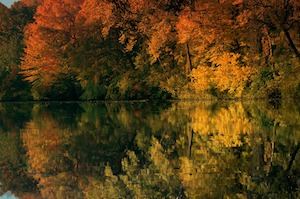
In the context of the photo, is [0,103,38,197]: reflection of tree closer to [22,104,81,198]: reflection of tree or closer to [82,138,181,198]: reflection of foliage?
[22,104,81,198]: reflection of tree

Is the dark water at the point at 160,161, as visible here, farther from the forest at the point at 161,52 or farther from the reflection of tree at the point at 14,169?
the forest at the point at 161,52

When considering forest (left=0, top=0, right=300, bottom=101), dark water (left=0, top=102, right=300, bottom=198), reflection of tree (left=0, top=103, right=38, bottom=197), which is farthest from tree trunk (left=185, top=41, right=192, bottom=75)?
reflection of tree (left=0, top=103, right=38, bottom=197)

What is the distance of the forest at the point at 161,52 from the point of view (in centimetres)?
3033

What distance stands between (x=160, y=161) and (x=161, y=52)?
2830 centimetres

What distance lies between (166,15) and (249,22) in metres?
7.60

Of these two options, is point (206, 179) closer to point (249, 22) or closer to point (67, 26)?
point (249, 22)

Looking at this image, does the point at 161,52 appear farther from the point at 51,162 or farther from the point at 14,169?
the point at 14,169

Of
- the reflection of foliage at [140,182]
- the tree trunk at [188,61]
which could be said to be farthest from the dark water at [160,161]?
the tree trunk at [188,61]

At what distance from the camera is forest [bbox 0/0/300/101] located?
1194 inches

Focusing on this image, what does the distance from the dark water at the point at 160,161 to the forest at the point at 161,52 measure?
1430 centimetres

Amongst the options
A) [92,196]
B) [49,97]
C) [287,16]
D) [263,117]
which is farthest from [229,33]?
[92,196]

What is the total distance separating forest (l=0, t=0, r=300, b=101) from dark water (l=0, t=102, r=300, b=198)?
563 inches

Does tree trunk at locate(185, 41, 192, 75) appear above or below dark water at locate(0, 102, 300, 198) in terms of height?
above

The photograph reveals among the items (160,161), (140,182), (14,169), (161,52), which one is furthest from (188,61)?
(140,182)
